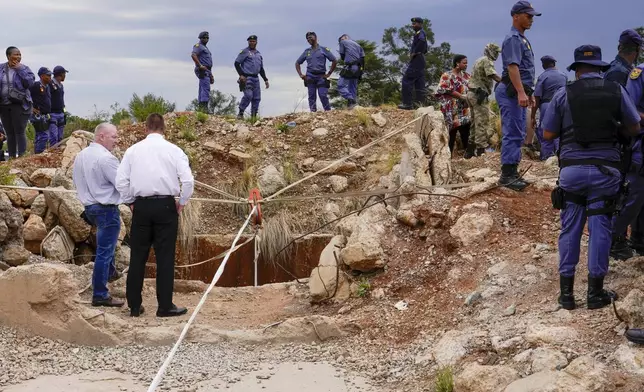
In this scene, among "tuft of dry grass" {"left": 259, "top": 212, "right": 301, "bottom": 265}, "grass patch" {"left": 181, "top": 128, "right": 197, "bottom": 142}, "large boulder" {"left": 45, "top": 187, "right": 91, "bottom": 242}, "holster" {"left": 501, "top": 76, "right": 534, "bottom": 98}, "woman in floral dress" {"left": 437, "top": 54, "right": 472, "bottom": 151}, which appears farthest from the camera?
"grass patch" {"left": 181, "top": 128, "right": 197, "bottom": 142}

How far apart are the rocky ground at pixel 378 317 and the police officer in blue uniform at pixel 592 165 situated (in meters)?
0.31

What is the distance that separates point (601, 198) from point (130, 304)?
4122 mm

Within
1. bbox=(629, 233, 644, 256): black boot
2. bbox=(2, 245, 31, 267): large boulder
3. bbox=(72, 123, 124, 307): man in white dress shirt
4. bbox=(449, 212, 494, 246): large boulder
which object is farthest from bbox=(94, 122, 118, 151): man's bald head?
bbox=(629, 233, 644, 256): black boot

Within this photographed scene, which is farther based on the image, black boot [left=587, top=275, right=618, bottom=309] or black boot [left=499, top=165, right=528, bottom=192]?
black boot [left=499, top=165, right=528, bottom=192]

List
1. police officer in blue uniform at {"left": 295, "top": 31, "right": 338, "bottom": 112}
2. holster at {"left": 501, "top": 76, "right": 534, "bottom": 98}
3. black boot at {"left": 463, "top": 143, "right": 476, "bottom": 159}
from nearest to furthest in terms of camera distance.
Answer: holster at {"left": 501, "top": 76, "right": 534, "bottom": 98} → black boot at {"left": 463, "top": 143, "right": 476, "bottom": 159} → police officer in blue uniform at {"left": 295, "top": 31, "right": 338, "bottom": 112}

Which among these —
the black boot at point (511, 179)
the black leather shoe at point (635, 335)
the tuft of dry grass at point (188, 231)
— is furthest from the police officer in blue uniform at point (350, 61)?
the black leather shoe at point (635, 335)

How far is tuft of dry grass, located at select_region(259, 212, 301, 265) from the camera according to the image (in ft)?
37.8

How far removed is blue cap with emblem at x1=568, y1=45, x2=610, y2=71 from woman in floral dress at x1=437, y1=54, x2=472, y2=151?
5805 mm

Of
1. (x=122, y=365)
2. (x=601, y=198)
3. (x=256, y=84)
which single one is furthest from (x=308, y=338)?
(x=256, y=84)

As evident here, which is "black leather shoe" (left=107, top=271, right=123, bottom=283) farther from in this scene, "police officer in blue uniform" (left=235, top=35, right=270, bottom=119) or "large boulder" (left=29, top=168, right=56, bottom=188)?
"police officer in blue uniform" (left=235, top=35, right=270, bottom=119)

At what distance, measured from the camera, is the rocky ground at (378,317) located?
5.19 meters

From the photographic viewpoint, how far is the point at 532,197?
8094 mm

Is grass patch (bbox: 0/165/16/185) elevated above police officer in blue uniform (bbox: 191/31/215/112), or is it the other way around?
police officer in blue uniform (bbox: 191/31/215/112)

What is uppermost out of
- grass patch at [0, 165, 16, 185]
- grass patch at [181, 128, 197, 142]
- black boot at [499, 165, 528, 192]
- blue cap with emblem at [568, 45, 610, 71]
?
blue cap with emblem at [568, 45, 610, 71]
